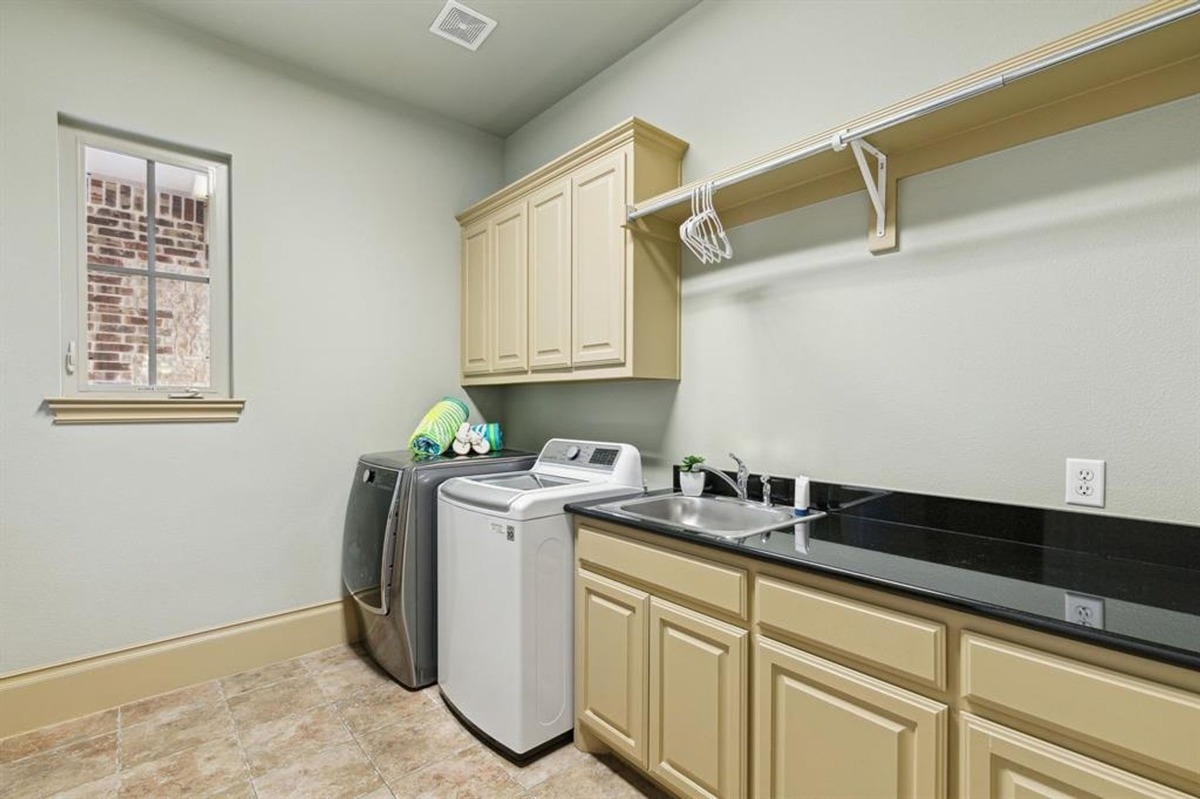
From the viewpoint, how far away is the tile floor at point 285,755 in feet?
5.70

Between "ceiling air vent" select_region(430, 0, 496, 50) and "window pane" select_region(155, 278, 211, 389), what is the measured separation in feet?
5.18

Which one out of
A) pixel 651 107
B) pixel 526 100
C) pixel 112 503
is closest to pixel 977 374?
pixel 651 107

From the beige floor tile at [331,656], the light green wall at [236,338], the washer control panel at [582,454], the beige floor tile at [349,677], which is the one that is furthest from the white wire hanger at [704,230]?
the beige floor tile at [331,656]

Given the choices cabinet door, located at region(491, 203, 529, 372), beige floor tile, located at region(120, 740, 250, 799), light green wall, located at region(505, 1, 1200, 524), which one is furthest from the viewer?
cabinet door, located at region(491, 203, 529, 372)

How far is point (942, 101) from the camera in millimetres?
1335

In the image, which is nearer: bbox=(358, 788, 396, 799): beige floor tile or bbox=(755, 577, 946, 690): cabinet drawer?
bbox=(755, 577, 946, 690): cabinet drawer

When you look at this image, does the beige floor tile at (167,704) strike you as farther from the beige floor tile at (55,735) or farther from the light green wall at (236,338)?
the light green wall at (236,338)

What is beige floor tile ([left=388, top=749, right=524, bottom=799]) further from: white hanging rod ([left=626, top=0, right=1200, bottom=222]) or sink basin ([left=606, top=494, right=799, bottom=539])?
white hanging rod ([left=626, top=0, right=1200, bottom=222])

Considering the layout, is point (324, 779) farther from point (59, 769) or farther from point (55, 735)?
point (55, 735)

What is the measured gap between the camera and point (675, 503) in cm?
209

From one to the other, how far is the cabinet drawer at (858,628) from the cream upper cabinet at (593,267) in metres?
1.08

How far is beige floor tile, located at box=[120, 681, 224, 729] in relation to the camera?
7.02 ft

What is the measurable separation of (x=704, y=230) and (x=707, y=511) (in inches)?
43.2

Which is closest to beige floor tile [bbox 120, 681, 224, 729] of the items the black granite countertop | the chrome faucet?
the black granite countertop
